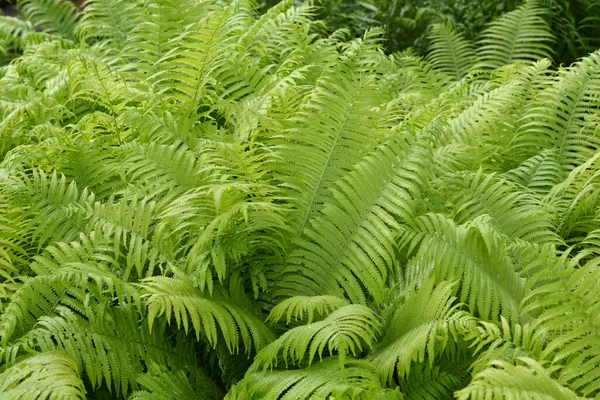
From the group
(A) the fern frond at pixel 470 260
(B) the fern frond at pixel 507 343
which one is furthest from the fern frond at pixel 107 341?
(B) the fern frond at pixel 507 343

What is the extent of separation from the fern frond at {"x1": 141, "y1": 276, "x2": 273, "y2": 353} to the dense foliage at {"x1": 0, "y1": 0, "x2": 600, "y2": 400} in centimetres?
1

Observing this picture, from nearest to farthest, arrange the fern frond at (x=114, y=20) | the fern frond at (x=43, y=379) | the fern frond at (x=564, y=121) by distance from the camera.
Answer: the fern frond at (x=43, y=379), the fern frond at (x=564, y=121), the fern frond at (x=114, y=20)

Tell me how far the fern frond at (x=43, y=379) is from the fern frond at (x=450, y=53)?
11.4 feet

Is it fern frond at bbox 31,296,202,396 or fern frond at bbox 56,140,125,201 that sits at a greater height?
fern frond at bbox 56,140,125,201

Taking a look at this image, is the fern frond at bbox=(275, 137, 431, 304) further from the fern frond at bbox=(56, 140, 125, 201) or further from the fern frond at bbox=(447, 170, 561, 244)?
the fern frond at bbox=(56, 140, 125, 201)

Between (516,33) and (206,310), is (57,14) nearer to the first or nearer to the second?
(516,33)

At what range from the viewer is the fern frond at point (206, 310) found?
2398 mm

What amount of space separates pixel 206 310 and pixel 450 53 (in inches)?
129

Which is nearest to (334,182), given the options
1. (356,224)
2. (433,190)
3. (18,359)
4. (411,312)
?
(356,224)

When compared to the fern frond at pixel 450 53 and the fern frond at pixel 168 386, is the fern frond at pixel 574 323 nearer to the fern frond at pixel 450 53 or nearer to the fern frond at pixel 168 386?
the fern frond at pixel 168 386

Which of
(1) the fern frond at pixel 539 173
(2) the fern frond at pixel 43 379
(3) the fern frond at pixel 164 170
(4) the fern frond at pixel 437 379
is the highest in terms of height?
(3) the fern frond at pixel 164 170

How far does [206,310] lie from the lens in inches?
97.7

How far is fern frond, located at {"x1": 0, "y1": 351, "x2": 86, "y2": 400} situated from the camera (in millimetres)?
2180

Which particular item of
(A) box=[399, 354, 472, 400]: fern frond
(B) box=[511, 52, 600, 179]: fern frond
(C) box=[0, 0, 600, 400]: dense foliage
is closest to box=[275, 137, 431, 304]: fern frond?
(C) box=[0, 0, 600, 400]: dense foliage
